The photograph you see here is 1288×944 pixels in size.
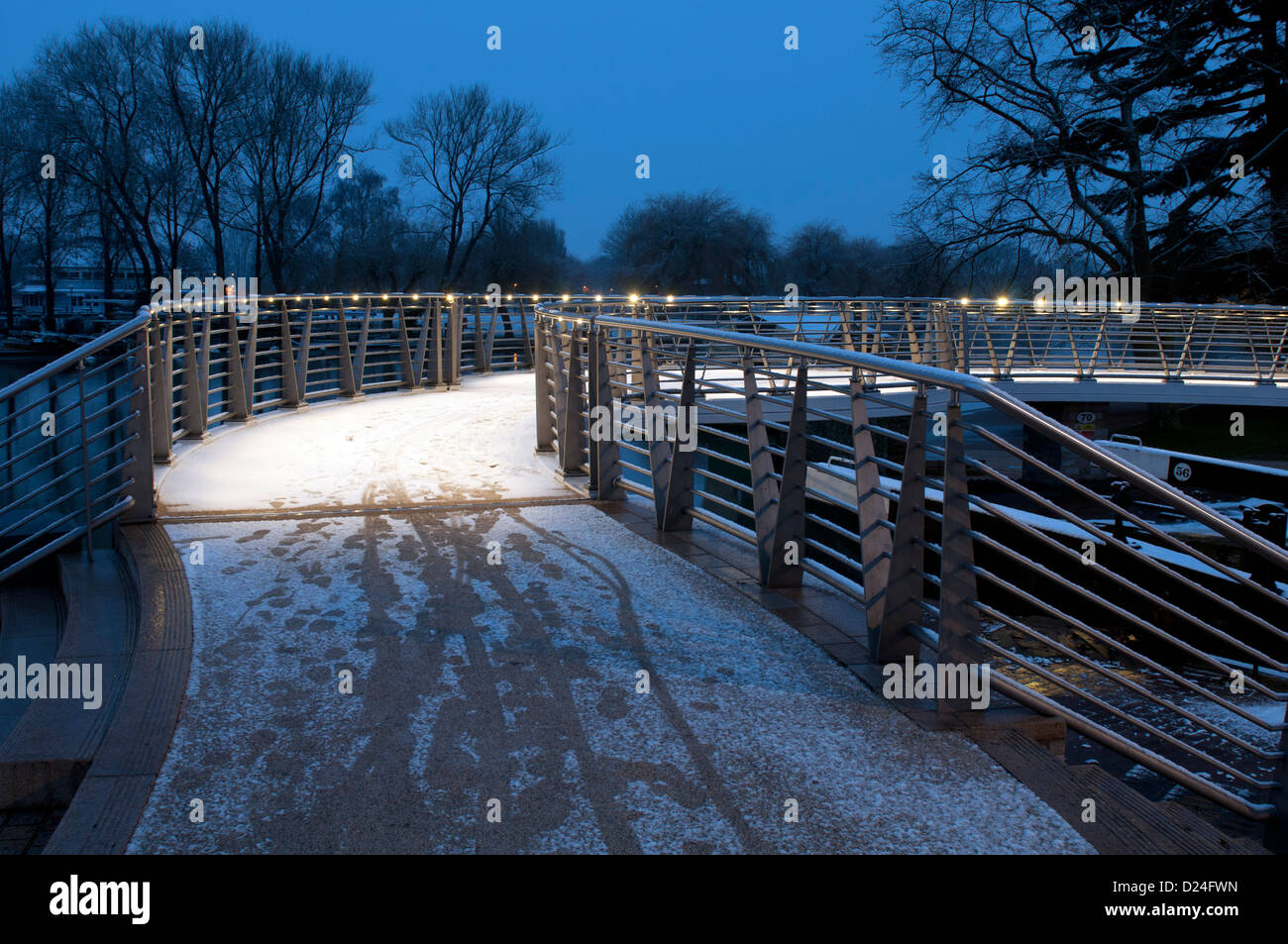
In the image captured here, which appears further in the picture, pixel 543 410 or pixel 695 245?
pixel 695 245

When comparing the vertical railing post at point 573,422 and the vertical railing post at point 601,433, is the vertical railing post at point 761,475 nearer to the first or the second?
the vertical railing post at point 601,433

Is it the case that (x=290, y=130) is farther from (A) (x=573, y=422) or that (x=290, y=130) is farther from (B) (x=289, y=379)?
(A) (x=573, y=422)

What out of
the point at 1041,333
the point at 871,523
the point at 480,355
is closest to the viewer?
the point at 871,523

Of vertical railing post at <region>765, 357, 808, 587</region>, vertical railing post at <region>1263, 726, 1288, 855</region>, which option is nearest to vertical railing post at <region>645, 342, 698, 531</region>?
vertical railing post at <region>765, 357, 808, 587</region>

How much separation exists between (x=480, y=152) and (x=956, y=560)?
43.1 m

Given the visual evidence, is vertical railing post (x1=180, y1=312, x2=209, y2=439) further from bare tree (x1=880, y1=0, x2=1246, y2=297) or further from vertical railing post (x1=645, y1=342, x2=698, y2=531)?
bare tree (x1=880, y1=0, x2=1246, y2=297)

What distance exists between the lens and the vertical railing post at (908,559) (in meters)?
3.70

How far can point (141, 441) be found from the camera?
6023mm

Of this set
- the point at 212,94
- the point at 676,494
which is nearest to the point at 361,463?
the point at 676,494

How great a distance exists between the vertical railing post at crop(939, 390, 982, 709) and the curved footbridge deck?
0.30m

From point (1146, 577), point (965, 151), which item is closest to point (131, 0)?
point (965, 151)

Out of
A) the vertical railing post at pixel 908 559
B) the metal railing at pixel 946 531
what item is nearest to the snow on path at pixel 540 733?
the vertical railing post at pixel 908 559

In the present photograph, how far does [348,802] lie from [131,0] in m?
181

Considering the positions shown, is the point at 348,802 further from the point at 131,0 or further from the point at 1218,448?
the point at 131,0
